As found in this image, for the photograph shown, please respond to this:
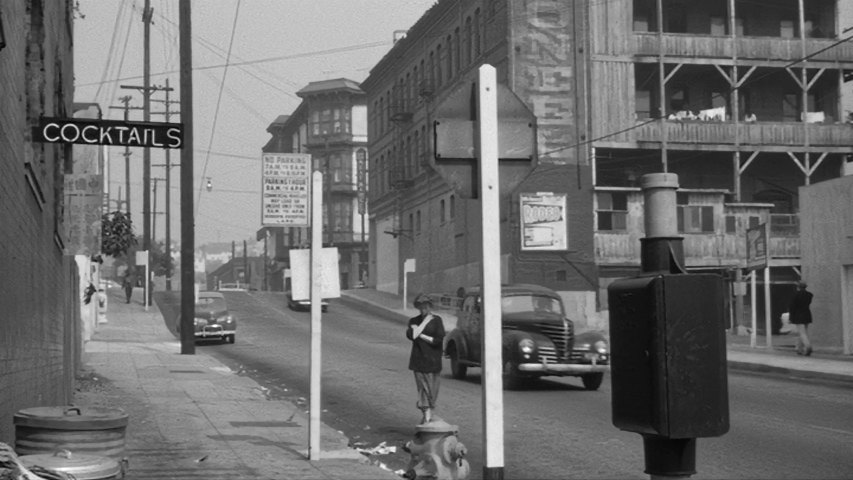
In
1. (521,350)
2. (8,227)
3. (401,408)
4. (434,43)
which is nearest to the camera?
(8,227)

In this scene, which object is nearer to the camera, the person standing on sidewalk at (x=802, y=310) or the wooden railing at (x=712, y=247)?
the person standing on sidewalk at (x=802, y=310)

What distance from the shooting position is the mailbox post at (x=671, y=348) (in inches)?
156

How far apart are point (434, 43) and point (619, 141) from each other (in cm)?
1366

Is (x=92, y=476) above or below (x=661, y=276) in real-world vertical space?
below

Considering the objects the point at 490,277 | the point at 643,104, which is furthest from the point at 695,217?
the point at 490,277

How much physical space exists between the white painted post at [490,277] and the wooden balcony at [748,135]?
42.0m

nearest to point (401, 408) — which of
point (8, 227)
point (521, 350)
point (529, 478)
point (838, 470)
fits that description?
point (521, 350)

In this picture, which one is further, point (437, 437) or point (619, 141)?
point (619, 141)

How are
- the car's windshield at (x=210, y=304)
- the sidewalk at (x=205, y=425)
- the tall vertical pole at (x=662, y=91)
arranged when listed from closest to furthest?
the sidewalk at (x=205, y=425)
the car's windshield at (x=210, y=304)
the tall vertical pole at (x=662, y=91)

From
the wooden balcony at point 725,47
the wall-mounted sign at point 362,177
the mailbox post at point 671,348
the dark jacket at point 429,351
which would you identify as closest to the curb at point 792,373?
the dark jacket at point 429,351

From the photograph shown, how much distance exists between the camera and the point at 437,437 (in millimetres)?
9609

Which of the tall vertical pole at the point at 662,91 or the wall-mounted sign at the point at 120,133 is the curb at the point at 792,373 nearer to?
the wall-mounted sign at the point at 120,133

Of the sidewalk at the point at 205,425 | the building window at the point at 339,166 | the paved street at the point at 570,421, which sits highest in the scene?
the building window at the point at 339,166

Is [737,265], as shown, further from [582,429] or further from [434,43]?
[582,429]
